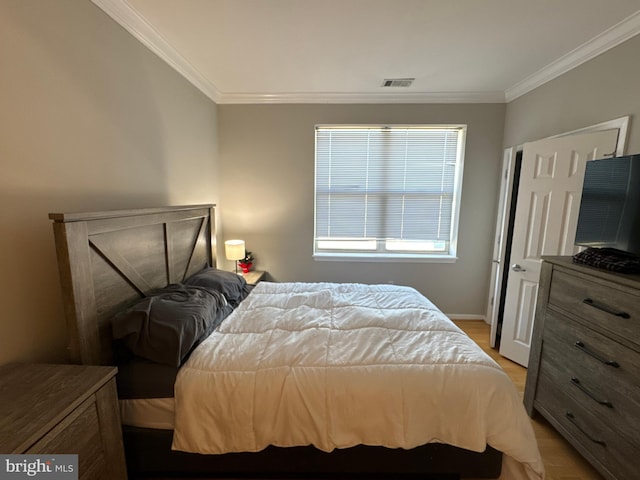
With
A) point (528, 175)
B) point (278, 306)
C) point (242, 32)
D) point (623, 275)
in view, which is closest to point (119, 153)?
point (242, 32)

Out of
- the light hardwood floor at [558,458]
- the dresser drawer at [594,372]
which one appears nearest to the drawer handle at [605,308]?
the dresser drawer at [594,372]

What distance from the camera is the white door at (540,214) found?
6.45ft

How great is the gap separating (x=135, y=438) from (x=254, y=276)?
1877 mm

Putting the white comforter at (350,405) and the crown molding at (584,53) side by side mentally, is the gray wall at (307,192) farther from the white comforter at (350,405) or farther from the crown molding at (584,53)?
the white comforter at (350,405)

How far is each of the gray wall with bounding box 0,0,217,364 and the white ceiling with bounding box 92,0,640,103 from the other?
1.01 feet

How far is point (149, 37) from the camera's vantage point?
6.09 ft

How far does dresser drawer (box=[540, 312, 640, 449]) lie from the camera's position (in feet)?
3.99

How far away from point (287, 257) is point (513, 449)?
260cm

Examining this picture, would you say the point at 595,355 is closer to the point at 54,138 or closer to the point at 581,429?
the point at 581,429

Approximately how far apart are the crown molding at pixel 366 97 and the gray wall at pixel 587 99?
38 centimetres

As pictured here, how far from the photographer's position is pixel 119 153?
1.67 meters

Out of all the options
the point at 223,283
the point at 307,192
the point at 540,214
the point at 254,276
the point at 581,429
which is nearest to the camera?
the point at 581,429

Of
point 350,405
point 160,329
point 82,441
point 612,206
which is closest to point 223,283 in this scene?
point 160,329

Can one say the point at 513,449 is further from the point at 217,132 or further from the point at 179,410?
the point at 217,132
